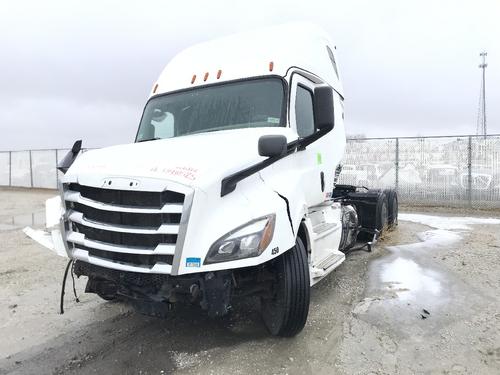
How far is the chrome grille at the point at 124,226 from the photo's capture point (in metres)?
3.82

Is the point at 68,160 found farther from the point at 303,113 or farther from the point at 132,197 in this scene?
the point at 303,113

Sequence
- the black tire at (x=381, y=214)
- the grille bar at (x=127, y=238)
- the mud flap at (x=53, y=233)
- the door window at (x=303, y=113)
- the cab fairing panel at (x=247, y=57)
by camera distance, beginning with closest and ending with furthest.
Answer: the grille bar at (x=127, y=238)
the mud flap at (x=53, y=233)
the door window at (x=303, y=113)
the cab fairing panel at (x=247, y=57)
the black tire at (x=381, y=214)

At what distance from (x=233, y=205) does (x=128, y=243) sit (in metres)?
0.96

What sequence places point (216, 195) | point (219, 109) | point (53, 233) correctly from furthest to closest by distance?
point (219, 109), point (53, 233), point (216, 195)

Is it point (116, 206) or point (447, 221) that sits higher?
point (116, 206)

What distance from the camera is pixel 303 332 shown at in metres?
4.88

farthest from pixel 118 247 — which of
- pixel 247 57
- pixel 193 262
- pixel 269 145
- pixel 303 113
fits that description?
pixel 247 57

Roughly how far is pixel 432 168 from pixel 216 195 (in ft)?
48.5

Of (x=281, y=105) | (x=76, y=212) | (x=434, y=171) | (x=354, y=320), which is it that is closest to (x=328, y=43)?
(x=281, y=105)

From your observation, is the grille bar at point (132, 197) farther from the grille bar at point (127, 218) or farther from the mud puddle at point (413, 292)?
the mud puddle at point (413, 292)

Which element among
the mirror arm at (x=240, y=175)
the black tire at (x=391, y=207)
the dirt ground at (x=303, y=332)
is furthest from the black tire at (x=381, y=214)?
the mirror arm at (x=240, y=175)

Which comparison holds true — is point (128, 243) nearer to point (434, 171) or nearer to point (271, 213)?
point (271, 213)

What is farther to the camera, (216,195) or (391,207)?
(391,207)

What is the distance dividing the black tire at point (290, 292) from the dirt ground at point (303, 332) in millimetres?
220
